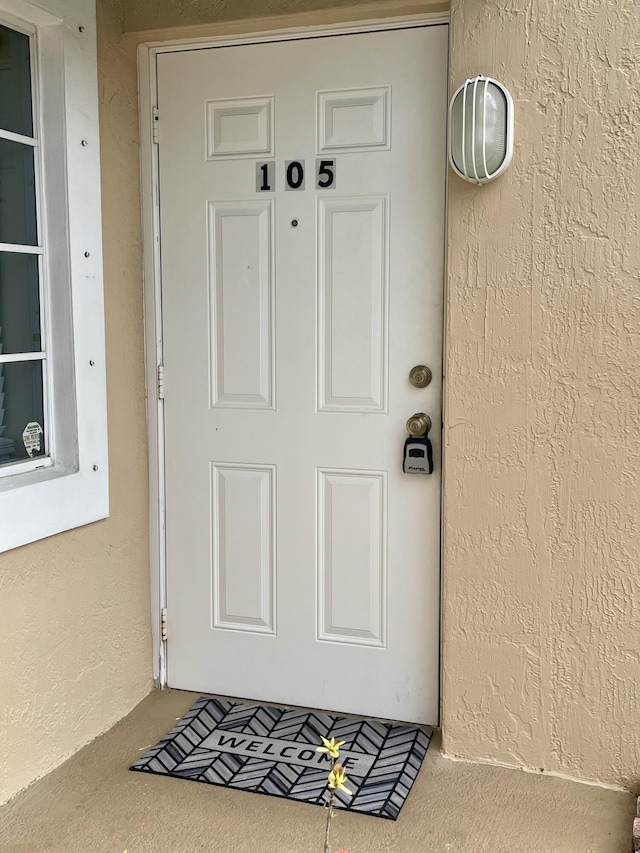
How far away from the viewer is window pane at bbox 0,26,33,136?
2430 mm

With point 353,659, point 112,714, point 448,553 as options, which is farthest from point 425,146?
point 112,714

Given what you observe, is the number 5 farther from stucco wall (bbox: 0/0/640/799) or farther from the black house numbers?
stucco wall (bbox: 0/0/640/799)

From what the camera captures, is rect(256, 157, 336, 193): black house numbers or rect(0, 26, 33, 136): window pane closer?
rect(0, 26, 33, 136): window pane

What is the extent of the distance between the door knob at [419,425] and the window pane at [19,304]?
1159 mm

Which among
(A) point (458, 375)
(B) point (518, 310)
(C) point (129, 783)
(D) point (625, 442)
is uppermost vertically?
(B) point (518, 310)

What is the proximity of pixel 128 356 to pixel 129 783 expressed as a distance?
133 centimetres

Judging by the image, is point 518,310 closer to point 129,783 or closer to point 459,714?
point 459,714

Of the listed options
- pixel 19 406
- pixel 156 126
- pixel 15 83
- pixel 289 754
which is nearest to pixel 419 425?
pixel 289 754

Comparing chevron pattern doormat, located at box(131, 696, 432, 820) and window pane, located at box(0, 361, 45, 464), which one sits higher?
window pane, located at box(0, 361, 45, 464)

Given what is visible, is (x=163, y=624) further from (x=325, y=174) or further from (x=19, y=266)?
(x=325, y=174)

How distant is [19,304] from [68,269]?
18 centimetres

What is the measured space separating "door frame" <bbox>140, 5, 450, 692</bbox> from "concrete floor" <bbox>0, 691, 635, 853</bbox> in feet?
1.52

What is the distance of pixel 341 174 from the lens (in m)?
2.72

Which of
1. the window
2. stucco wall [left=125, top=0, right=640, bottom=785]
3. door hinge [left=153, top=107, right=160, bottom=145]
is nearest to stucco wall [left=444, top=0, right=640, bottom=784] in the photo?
stucco wall [left=125, top=0, right=640, bottom=785]
